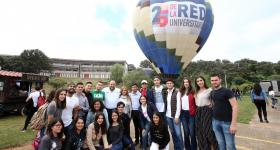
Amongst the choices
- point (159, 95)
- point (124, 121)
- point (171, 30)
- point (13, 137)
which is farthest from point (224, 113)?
point (171, 30)

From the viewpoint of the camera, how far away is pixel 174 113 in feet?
20.3

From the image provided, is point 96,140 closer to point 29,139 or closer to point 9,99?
point 29,139

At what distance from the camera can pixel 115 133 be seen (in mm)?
5930

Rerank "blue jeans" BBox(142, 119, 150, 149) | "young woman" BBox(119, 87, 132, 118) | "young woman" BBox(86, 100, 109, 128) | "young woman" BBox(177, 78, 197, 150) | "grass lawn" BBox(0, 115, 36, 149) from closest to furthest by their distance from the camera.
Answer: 1. "young woman" BBox(177, 78, 197, 150)
2. "young woman" BBox(86, 100, 109, 128)
3. "blue jeans" BBox(142, 119, 150, 149)
4. "young woman" BBox(119, 87, 132, 118)
5. "grass lawn" BBox(0, 115, 36, 149)

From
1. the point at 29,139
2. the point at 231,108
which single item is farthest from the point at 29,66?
the point at 231,108

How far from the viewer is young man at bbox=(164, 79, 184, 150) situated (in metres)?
6.12

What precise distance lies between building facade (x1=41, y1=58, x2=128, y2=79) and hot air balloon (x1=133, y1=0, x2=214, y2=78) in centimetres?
8546

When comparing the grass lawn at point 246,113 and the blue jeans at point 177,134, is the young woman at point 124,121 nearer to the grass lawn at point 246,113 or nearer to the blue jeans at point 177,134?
the blue jeans at point 177,134

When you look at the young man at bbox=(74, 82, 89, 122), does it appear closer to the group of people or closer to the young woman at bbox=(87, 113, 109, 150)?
the group of people

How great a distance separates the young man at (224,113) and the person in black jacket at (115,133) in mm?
2081

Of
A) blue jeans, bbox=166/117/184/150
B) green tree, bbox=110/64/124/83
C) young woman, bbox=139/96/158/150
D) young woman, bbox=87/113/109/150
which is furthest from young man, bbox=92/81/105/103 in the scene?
green tree, bbox=110/64/124/83

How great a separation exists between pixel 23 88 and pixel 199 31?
11202 millimetres

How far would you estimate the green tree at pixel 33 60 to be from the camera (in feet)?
244

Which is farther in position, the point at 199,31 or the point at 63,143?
the point at 199,31
